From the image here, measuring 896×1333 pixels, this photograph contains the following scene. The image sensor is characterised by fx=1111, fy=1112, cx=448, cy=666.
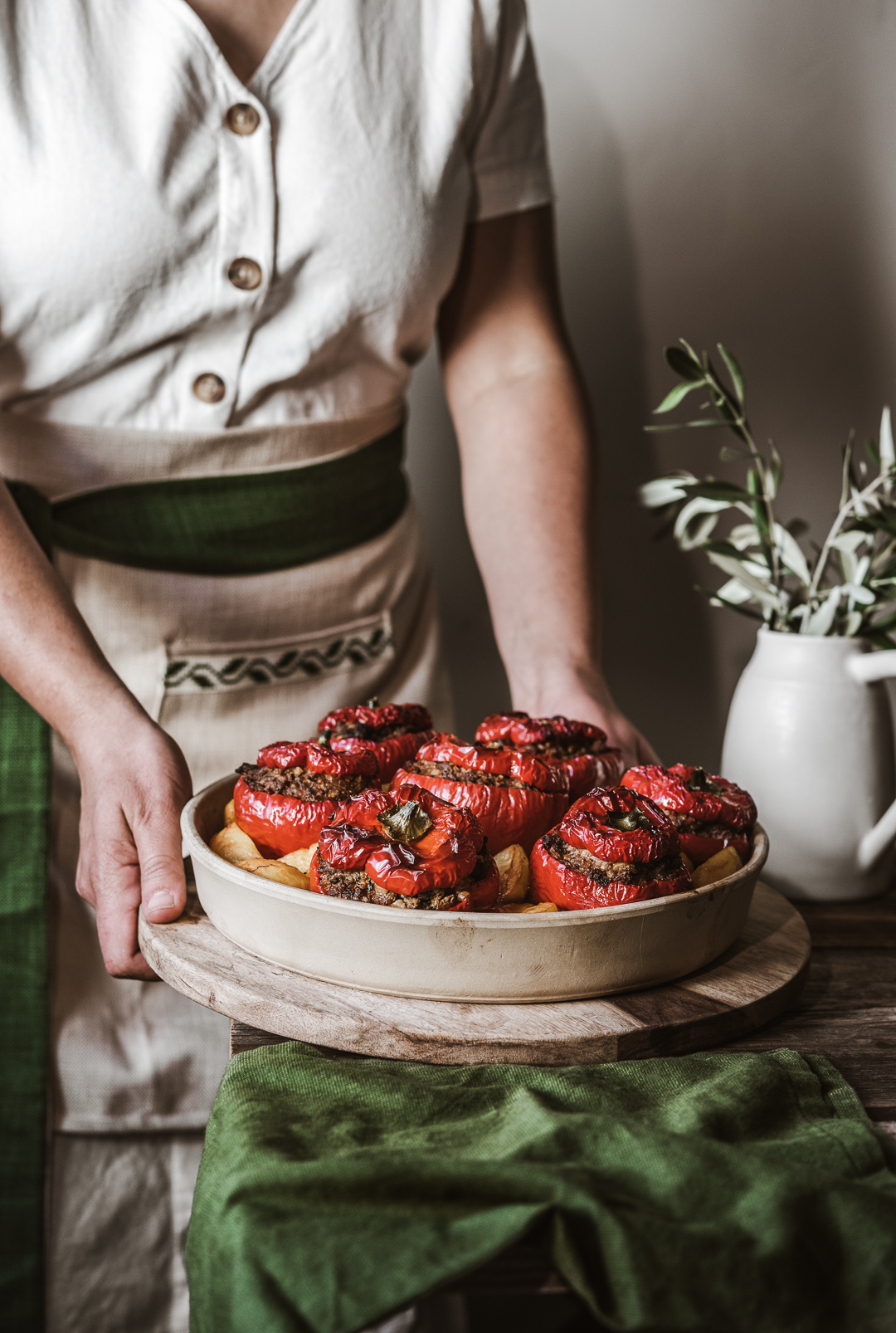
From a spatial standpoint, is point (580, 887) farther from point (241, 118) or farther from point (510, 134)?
point (510, 134)

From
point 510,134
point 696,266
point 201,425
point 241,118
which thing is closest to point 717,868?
point 201,425

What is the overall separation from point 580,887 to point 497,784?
5.0 inches

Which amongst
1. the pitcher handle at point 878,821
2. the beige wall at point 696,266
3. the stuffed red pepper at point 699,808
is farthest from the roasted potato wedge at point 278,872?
the beige wall at point 696,266

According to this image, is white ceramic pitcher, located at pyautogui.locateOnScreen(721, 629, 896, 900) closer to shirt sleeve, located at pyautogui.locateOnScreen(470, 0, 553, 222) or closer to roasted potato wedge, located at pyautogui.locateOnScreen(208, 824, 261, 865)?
roasted potato wedge, located at pyautogui.locateOnScreen(208, 824, 261, 865)

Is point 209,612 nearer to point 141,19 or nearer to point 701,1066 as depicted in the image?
point 141,19

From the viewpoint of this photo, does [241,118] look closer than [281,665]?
Yes

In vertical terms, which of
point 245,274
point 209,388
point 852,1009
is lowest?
point 852,1009

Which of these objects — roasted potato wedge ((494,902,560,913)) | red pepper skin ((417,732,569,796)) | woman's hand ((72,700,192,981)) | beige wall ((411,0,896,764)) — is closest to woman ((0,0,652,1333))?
woman's hand ((72,700,192,981))

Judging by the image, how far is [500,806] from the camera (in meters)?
0.76

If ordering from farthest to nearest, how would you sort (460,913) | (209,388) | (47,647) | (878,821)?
(209,388), (878,821), (47,647), (460,913)

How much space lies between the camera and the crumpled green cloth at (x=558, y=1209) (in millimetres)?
448

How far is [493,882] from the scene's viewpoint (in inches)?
26.4

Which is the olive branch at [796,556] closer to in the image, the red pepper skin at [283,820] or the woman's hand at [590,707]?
the woman's hand at [590,707]

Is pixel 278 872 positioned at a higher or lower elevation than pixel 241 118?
lower
